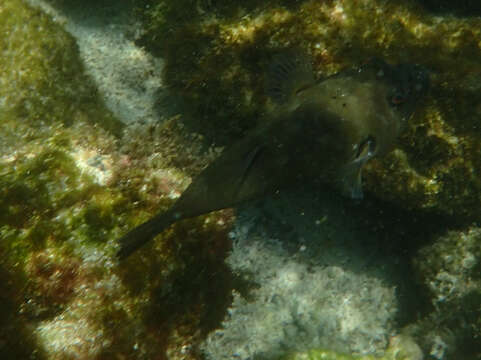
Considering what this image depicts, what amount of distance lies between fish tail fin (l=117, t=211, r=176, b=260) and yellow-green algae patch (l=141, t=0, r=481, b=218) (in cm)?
223

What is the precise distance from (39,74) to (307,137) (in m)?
3.26

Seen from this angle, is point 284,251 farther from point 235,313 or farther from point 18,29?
point 18,29

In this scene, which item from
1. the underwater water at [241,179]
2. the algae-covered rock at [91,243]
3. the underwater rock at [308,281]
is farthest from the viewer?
the underwater rock at [308,281]

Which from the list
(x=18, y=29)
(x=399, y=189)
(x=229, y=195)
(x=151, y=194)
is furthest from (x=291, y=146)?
(x=18, y=29)

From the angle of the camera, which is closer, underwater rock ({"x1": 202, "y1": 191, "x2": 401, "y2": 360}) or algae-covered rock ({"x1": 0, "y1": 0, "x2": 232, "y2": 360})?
algae-covered rock ({"x1": 0, "y1": 0, "x2": 232, "y2": 360})

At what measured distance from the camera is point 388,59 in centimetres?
455

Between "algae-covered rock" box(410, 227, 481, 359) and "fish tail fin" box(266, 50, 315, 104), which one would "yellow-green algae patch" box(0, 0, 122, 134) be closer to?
"fish tail fin" box(266, 50, 315, 104)

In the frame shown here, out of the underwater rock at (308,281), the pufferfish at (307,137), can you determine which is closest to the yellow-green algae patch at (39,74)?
the pufferfish at (307,137)

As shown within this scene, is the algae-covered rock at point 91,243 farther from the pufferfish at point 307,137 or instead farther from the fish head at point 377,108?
the fish head at point 377,108

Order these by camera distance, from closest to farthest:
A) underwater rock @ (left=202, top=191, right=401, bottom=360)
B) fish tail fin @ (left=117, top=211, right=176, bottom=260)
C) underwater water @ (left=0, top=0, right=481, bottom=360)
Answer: fish tail fin @ (left=117, top=211, right=176, bottom=260)
underwater water @ (left=0, top=0, right=481, bottom=360)
underwater rock @ (left=202, top=191, right=401, bottom=360)

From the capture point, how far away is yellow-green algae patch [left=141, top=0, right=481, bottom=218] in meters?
4.52

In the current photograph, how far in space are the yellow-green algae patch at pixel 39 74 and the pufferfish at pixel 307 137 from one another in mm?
2146

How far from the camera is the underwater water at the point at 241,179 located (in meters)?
3.08

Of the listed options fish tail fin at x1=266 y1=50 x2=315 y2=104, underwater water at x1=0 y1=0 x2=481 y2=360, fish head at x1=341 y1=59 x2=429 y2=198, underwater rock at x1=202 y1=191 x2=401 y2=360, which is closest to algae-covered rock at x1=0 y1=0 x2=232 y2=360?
underwater water at x1=0 y1=0 x2=481 y2=360
